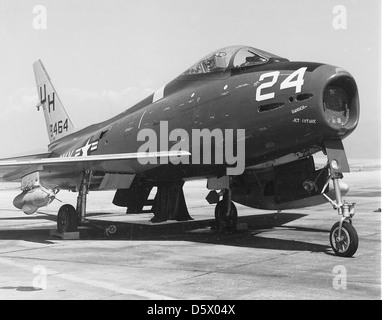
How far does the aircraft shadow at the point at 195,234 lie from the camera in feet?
32.5

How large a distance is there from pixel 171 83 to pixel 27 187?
162 inches

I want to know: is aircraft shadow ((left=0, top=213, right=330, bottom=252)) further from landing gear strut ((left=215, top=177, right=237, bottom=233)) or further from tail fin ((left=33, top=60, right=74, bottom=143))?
tail fin ((left=33, top=60, right=74, bottom=143))

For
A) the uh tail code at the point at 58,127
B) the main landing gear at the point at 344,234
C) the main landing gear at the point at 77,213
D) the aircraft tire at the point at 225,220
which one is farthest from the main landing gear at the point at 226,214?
the uh tail code at the point at 58,127

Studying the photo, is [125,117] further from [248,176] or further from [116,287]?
[116,287]

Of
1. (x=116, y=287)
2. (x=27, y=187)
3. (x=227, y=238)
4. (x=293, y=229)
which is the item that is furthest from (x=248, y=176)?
(x=116, y=287)

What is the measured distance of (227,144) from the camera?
9.36 meters

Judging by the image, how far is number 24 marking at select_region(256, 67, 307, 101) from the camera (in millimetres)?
8078

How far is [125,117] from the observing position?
478 inches

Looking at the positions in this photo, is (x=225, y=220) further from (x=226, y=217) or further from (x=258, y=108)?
(x=258, y=108)

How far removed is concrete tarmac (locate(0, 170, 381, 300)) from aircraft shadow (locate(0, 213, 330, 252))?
0.02m

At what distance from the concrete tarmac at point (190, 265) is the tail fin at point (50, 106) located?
474 cm

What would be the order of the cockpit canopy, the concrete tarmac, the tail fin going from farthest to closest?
1. the tail fin
2. the cockpit canopy
3. the concrete tarmac

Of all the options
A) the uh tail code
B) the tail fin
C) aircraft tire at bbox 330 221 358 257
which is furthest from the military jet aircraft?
the tail fin

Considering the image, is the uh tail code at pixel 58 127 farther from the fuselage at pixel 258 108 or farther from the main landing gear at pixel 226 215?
the main landing gear at pixel 226 215
